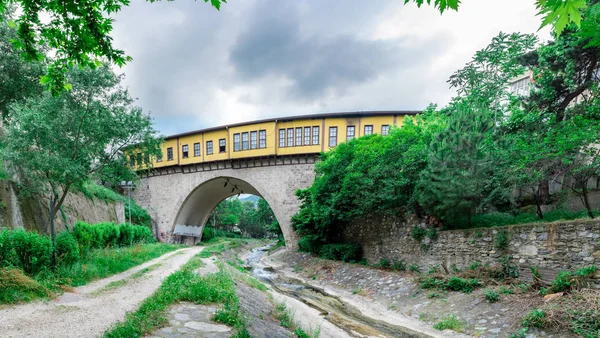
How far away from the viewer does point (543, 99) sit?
991cm

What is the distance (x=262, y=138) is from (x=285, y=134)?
2.21 meters

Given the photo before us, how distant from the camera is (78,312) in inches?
215

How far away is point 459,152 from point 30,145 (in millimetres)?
14330

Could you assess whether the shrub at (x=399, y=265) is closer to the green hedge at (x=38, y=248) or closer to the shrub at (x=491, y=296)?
the shrub at (x=491, y=296)

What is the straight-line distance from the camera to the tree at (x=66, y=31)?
3590 mm

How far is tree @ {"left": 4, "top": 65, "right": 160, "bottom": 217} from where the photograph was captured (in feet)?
33.5

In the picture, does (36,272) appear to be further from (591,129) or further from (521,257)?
(591,129)

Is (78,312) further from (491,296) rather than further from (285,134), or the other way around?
(285,134)

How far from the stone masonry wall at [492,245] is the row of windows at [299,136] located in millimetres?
11777

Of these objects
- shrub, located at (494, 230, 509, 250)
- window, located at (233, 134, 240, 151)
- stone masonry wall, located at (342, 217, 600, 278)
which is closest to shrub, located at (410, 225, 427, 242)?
stone masonry wall, located at (342, 217, 600, 278)

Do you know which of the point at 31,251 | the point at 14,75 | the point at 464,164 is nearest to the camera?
the point at 31,251

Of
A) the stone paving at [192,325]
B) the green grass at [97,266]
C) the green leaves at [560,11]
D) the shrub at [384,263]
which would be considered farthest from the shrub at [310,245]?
the green leaves at [560,11]

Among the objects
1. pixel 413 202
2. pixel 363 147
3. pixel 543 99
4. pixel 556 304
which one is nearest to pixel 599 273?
pixel 556 304

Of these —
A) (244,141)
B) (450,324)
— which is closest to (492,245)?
(450,324)
